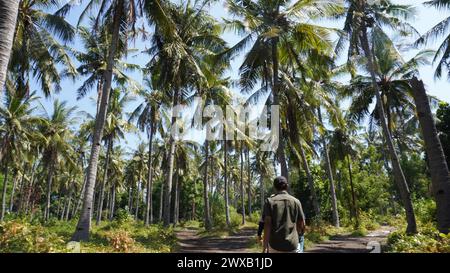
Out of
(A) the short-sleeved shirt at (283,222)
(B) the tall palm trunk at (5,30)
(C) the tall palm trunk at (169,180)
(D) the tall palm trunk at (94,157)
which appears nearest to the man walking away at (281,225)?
(A) the short-sleeved shirt at (283,222)

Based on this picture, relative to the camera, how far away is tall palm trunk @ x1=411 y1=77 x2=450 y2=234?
8.00 m

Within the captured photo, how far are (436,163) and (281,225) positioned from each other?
637 cm

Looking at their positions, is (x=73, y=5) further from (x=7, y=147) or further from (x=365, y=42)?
(x=7, y=147)

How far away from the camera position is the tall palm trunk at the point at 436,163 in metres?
8.00

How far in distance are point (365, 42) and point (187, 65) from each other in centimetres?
864

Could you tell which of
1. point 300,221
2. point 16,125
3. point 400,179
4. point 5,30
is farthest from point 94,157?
point 16,125

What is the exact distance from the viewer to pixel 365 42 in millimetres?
15656

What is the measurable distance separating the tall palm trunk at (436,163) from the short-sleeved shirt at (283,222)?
585cm

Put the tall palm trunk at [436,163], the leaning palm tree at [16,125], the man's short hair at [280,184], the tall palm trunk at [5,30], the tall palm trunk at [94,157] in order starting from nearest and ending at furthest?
the man's short hair at [280,184] → the tall palm trunk at [5,30] → the tall palm trunk at [436,163] → the tall palm trunk at [94,157] → the leaning palm tree at [16,125]

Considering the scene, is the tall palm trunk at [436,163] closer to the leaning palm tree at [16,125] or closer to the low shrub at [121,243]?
the low shrub at [121,243]

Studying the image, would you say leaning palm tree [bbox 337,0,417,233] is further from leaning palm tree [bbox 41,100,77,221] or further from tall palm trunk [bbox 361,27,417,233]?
leaning palm tree [bbox 41,100,77,221]

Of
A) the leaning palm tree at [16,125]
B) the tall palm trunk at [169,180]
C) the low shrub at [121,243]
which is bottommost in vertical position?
the low shrub at [121,243]

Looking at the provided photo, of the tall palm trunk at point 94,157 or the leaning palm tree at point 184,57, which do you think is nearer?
the tall palm trunk at point 94,157
